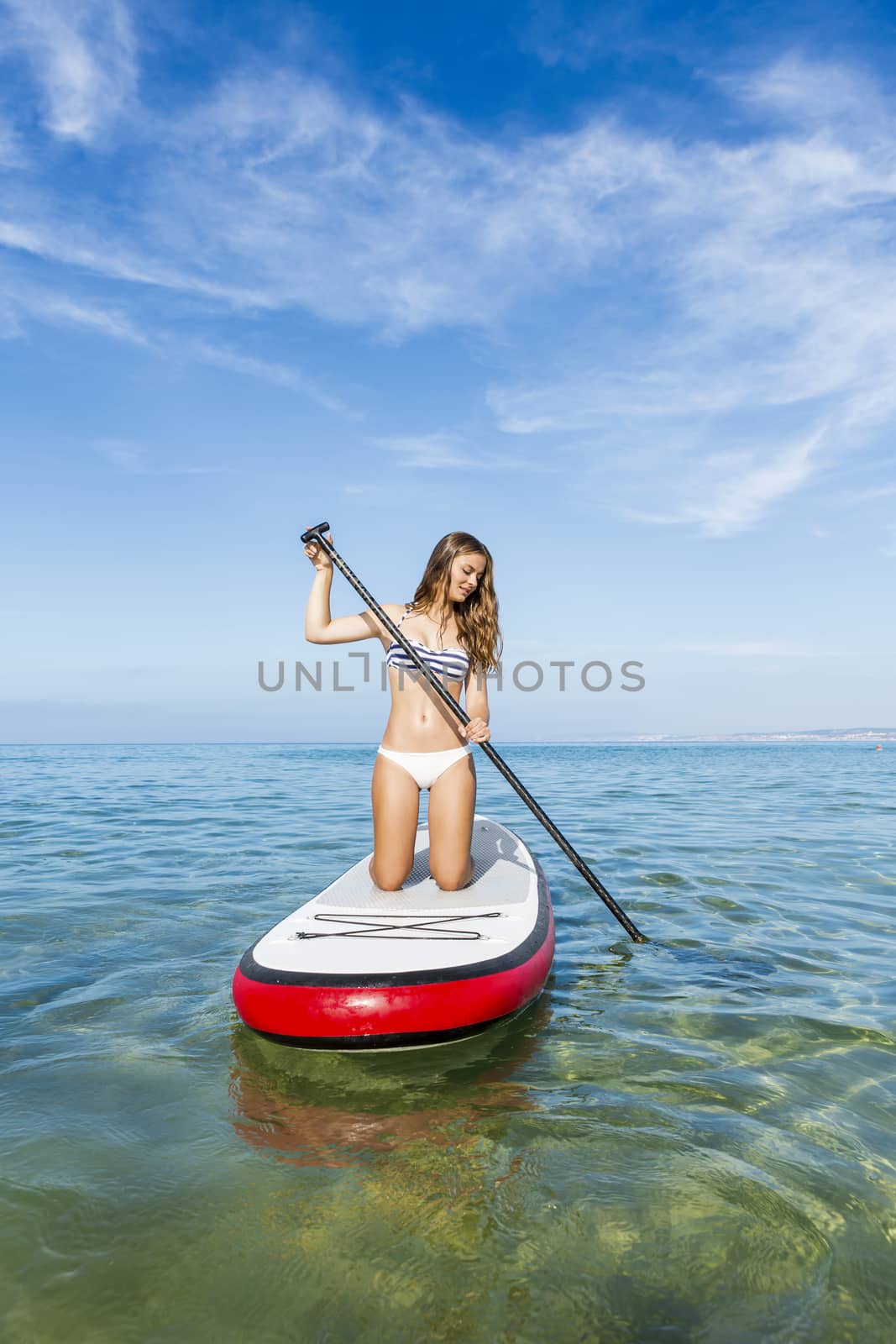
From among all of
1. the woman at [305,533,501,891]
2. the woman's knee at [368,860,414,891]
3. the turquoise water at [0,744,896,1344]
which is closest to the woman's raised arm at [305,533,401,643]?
the woman at [305,533,501,891]

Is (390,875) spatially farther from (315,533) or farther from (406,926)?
(315,533)

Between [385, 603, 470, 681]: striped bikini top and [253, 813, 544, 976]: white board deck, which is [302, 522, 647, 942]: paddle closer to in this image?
[385, 603, 470, 681]: striped bikini top

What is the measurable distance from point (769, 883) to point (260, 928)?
4.59 m

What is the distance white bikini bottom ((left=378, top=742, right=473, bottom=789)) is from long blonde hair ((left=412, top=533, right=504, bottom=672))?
702mm

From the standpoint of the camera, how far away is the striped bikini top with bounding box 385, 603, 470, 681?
4836mm

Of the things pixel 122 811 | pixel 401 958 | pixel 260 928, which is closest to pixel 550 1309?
pixel 401 958

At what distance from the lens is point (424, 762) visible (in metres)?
4.63

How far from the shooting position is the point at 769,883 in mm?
7184

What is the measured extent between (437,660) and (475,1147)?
2693mm

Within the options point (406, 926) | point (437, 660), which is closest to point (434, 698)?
point (437, 660)

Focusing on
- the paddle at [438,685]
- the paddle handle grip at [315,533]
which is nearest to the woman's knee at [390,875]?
the paddle at [438,685]

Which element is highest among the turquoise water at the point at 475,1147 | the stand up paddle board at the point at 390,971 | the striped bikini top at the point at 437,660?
the striped bikini top at the point at 437,660

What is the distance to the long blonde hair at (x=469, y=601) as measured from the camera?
4840mm

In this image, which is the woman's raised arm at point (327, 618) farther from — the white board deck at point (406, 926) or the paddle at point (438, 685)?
the white board deck at point (406, 926)
